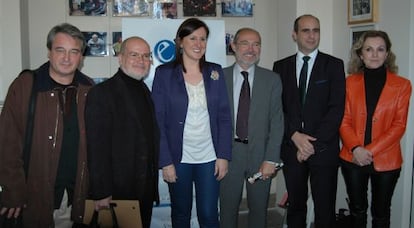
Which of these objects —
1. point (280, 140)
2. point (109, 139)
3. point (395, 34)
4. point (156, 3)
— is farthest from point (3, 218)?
point (395, 34)

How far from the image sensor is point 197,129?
2383 millimetres

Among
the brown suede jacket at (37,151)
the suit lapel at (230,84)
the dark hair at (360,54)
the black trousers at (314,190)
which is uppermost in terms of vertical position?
the dark hair at (360,54)

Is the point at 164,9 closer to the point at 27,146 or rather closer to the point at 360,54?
the point at 360,54

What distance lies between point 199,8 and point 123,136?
81.4 inches

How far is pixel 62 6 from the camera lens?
3.59 metres

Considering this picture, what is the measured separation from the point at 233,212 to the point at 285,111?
0.73m

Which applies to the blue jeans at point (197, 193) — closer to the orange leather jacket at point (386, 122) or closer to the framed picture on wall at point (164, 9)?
the orange leather jacket at point (386, 122)

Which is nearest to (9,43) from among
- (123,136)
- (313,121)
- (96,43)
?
(96,43)

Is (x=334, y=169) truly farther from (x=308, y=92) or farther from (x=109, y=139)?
(x=109, y=139)

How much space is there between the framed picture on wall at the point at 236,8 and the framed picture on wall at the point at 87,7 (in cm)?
109

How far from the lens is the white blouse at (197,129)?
7.80ft

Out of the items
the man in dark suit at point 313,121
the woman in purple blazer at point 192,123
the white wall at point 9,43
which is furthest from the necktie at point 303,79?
the white wall at point 9,43

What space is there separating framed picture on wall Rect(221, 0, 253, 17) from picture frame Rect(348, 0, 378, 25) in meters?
0.95

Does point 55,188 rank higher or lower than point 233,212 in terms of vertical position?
higher
